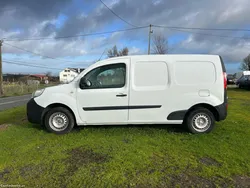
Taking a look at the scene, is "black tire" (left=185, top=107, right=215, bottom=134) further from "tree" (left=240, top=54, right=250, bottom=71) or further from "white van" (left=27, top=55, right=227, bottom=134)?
"tree" (left=240, top=54, right=250, bottom=71)

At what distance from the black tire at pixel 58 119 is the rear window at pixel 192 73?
8.95 ft

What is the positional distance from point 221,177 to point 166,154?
43.6 inches

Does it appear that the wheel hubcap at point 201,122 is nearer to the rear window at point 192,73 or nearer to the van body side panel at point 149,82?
the rear window at point 192,73

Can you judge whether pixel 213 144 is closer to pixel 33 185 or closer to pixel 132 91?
pixel 132 91

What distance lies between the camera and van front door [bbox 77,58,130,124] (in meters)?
5.66

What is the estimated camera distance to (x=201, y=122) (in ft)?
18.9

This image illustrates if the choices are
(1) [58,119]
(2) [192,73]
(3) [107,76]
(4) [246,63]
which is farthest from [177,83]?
(4) [246,63]

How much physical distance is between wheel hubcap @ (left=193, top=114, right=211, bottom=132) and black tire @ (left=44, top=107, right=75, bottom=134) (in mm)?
2921

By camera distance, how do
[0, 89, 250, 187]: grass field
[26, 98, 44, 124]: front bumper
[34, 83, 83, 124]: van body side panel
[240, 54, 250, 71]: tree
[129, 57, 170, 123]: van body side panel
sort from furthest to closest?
1. [240, 54, 250, 71]: tree
2. [26, 98, 44, 124]: front bumper
3. [34, 83, 83, 124]: van body side panel
4. [129, 57, 170, 123]: van body side panel
5. [0, 89, 250, 187]: grass field

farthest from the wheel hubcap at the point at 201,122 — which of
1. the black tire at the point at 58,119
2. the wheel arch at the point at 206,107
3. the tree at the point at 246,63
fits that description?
the tree at the point at 246,63

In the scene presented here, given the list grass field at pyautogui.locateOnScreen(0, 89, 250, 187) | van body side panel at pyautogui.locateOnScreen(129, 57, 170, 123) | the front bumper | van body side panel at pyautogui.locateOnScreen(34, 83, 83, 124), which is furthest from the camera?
the front bumper

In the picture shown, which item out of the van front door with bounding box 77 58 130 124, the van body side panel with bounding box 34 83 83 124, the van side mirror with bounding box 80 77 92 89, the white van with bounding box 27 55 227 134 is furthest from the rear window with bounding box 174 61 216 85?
the van body side panel with bounding box 34 83 83 124

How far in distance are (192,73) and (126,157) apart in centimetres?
263

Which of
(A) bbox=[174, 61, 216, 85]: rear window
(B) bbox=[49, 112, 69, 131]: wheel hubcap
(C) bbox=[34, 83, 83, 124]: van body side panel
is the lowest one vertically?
(B) bbox=[49, 112, 69, 131]: wheel hubcap
